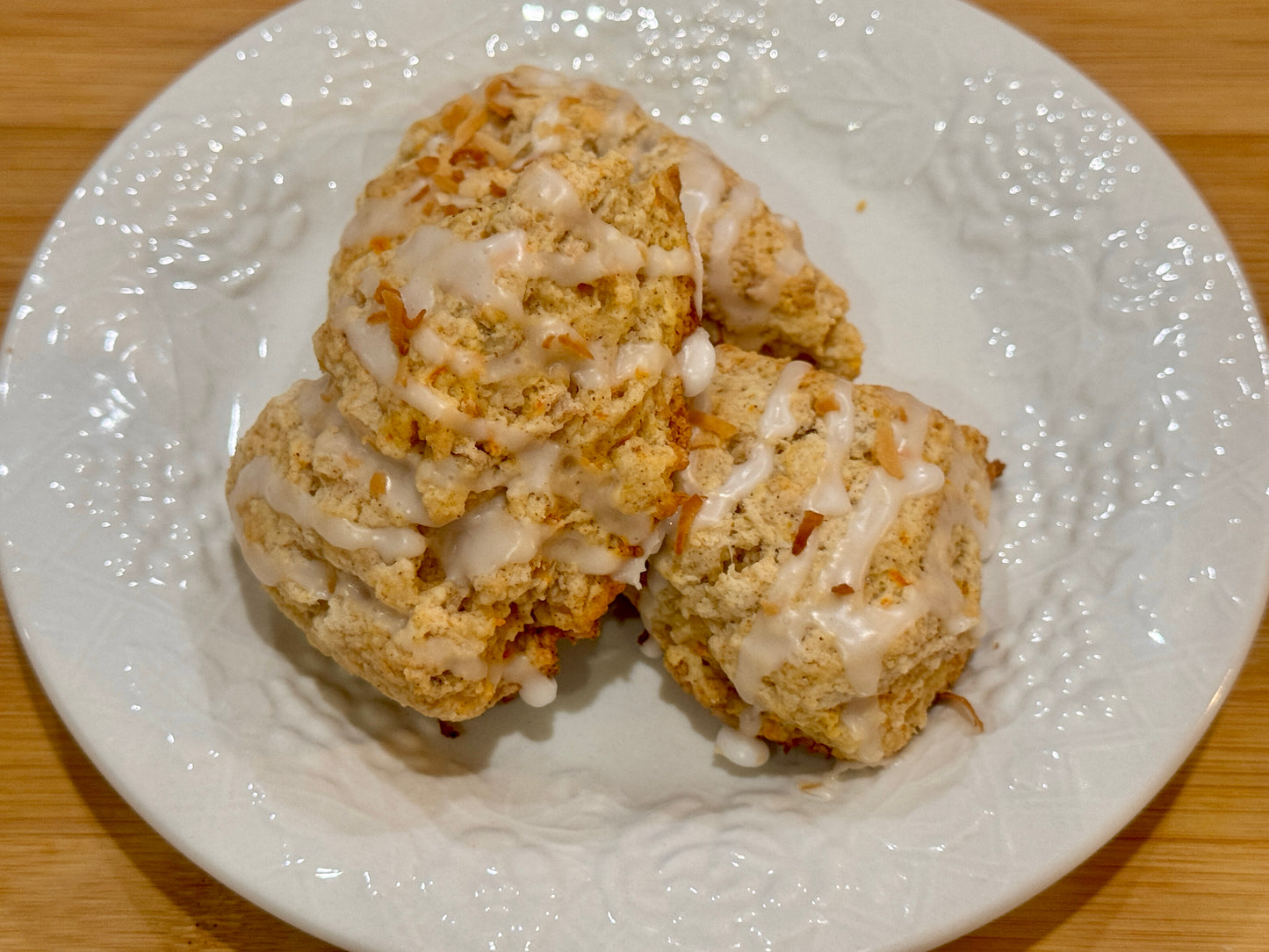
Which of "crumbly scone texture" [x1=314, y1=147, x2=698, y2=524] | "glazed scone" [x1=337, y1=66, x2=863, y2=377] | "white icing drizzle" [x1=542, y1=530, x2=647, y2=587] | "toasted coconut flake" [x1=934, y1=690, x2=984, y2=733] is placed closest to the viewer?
"crumbly scone texture" [x1=314, y1=147, x2=698, y2=524]

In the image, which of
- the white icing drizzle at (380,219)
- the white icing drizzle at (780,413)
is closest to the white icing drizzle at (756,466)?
the white icing drizzle at (780,413)

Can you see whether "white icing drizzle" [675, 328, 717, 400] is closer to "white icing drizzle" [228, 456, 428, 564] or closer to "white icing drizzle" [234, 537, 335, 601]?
"white icing drizzle" [228, 456, 428, 564]

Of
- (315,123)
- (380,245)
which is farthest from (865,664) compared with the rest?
(315,123)

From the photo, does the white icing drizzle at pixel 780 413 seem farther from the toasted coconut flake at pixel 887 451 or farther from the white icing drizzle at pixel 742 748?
the white icing drizzle at pixel 742 748

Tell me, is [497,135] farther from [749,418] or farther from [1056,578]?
[1056,578]

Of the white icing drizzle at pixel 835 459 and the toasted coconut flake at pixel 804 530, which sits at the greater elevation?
the white icing drizzle at pixel 835 459

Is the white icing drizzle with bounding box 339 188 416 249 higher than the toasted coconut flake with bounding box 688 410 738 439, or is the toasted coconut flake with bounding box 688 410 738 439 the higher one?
the white icing drizzle with bounding box 339 188 416 249

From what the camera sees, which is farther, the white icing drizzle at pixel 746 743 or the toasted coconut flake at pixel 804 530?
the white icing drizzle at pixel 746 743

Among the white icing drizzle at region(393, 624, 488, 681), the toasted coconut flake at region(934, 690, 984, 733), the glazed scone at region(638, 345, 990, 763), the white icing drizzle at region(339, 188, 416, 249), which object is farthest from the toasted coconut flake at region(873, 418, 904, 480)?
the white icing drizzle at region(339, 188, 416, 249)
